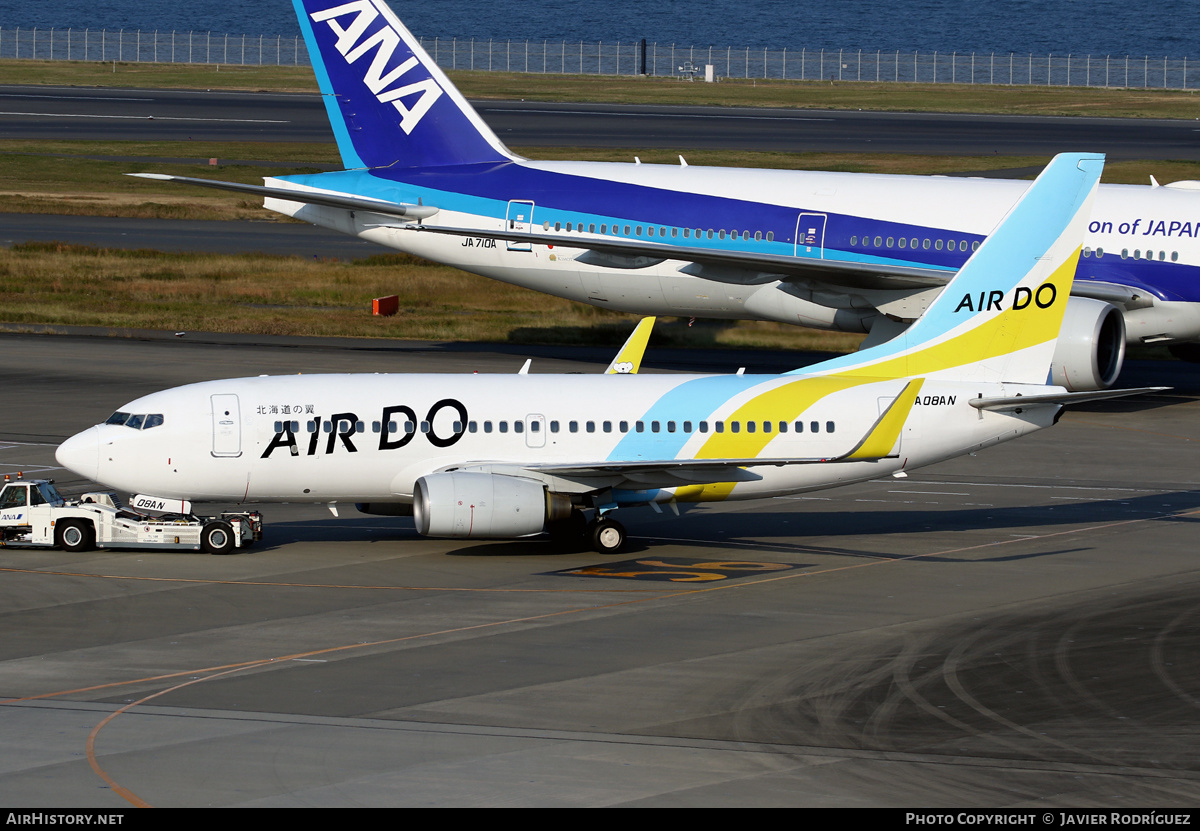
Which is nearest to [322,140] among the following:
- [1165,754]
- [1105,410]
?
[1105,410]

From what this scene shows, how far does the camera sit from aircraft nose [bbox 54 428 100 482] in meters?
35.4

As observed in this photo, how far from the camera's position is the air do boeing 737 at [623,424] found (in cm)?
3506

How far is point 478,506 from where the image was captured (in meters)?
33.6

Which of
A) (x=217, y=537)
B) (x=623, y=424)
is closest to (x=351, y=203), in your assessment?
(x=217, y=537)

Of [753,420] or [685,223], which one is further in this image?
[685,223]

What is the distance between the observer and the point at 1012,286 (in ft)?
121

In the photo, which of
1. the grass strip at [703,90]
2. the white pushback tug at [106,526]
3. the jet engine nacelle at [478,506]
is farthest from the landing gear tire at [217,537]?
the grass strip at [703,90]

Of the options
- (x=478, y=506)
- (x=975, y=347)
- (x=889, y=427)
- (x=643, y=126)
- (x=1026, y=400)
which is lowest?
(x=478, y=506)

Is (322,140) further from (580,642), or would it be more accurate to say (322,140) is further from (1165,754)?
(1165,754)

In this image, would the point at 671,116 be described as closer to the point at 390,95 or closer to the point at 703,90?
the point at 703,90

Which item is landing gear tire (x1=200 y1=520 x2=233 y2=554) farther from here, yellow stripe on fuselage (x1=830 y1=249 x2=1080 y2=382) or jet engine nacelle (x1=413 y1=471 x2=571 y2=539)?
yellow stripe on fuselage (x1=830 y1=249 x2=1080 y2=382)

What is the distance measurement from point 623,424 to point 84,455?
12.1 meters

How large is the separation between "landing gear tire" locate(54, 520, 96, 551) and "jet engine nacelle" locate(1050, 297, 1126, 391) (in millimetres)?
29011

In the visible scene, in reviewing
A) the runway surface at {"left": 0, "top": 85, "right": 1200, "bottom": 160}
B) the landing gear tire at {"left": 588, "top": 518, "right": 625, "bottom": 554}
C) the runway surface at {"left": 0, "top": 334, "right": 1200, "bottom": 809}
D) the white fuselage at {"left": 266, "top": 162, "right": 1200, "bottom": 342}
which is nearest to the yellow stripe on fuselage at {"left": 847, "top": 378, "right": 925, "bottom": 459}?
the runway surface at {"left": 0, "top": 334, "right": 1200, "bottom": 809}
